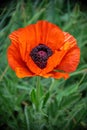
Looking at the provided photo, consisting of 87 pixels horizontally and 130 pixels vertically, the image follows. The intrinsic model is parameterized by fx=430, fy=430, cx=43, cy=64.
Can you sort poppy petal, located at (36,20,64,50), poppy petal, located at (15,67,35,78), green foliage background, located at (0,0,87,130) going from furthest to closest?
green foliage background, located at (0,0,87,130), poppy petal, located at (36,20,64,50), poppy petal, located at (15,67,35,78)

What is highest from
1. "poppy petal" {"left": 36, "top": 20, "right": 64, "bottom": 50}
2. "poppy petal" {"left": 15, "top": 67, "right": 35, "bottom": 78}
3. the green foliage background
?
"poppy petal" {"left": 36, "top": 20, "right": 64, "bottom": 50}

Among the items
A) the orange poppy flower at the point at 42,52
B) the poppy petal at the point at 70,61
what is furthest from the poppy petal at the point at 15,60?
the poppy petal at the point at 70,61

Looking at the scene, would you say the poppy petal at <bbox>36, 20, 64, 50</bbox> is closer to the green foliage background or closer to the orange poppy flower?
the orange poppy flower

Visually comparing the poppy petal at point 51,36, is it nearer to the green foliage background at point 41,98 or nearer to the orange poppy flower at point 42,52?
the orange poppy flower at point 42,52

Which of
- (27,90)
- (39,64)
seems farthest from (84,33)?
(39,64)

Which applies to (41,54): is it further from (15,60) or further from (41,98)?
(41,98)

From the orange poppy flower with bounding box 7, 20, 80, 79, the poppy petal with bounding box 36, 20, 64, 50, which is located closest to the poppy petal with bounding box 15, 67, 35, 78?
the orange poppy flower with bounding box 7, 20, 80, 79
